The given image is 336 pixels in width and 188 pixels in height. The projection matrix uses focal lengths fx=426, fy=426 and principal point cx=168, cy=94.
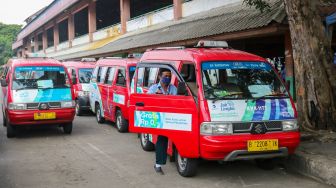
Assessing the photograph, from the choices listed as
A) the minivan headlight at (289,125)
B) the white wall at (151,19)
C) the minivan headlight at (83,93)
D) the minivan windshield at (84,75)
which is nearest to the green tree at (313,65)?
the minivan headlight at (289,125)

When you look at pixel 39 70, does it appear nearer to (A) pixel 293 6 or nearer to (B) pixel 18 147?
(B) pixel 18 147

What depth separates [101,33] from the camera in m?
29.2

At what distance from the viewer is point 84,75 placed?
1541 cm

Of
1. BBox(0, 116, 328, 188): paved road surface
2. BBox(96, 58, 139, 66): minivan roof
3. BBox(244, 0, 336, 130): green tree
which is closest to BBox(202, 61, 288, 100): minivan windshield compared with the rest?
BBox(0, 116, 328, 188): paved road surface

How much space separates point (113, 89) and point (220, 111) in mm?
5902

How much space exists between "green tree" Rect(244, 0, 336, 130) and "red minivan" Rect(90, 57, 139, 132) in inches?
165

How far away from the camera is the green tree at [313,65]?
8320 millimetres

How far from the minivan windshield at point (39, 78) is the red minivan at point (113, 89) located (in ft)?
4.50

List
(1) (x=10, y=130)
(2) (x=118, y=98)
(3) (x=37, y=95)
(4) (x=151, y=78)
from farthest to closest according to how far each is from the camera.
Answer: (2) (x=118, y=98)
(1) (x=10, y=130)
(3) (x=37, y=95)
(4) (x=151, y=78)

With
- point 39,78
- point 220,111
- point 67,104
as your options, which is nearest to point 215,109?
point 220,111

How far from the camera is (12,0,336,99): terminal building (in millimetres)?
11609

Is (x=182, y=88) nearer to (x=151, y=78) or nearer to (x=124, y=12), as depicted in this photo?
(x=151, y=78)

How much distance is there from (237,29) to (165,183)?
666cm

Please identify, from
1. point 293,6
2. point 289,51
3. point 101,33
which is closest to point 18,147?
point 293,6
